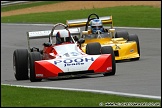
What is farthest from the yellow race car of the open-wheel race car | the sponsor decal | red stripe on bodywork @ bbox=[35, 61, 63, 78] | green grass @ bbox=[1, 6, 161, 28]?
green grass @ bbox=[1, 6, 161, 28]

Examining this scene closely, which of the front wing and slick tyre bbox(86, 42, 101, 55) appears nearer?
the front wing

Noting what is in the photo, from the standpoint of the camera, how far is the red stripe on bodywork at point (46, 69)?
1659 cm

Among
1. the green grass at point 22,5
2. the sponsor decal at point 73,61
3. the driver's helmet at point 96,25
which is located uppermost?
the green grass at point 22,5

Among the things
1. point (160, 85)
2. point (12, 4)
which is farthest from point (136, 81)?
point (12, 4)

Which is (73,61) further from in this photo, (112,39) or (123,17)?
(123,17)

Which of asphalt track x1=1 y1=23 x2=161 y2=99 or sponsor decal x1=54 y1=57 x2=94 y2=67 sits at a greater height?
sponsor decal x1=54 y1=57 x2=94 y2=67

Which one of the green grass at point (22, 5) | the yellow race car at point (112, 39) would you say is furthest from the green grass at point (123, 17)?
the green grass at point (22, 5)

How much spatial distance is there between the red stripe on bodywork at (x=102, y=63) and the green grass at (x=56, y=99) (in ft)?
11.2

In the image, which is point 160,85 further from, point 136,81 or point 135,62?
point 135,62

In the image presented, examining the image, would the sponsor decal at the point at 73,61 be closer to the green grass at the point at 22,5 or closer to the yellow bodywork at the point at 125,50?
the yellow bodywork at the point at 125,50

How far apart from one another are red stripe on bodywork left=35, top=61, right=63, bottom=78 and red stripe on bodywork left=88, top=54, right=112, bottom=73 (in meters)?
0.80

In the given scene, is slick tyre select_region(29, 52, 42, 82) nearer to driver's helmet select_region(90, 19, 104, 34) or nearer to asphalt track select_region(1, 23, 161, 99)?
asphalt track select_region(1, 23, 161, 99)

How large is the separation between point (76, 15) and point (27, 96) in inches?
1313

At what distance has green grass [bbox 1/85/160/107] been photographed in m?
10.9
